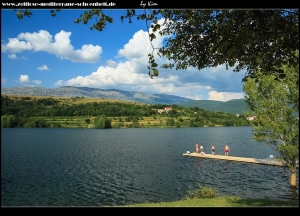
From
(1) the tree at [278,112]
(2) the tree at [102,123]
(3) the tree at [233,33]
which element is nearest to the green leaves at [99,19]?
(3) the tree at [233,33]

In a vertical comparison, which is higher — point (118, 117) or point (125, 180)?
point (118, 117)

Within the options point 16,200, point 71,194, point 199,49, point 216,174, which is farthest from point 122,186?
point 199,49

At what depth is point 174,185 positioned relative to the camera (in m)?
32.1

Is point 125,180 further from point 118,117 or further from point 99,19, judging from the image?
point 118,117

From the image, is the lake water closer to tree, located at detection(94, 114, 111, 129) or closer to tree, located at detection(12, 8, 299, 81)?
tree, located at detection(12, 8, 299, 81)

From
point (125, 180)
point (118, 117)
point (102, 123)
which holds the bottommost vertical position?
point (125, 180)

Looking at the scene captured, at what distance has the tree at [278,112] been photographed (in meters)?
22.5

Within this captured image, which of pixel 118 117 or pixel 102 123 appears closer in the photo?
pixel 102 123

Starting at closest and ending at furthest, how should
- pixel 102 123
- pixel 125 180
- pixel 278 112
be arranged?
pixel 278 112 < pixel 125 180 < pixel 102 123

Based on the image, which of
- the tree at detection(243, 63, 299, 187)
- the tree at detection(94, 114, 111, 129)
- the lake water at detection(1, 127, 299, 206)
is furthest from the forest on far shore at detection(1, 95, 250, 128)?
the tree at detection(243, 63, 299, 187)

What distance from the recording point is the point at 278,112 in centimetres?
2389

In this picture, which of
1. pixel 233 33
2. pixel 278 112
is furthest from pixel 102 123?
pixel 233 33

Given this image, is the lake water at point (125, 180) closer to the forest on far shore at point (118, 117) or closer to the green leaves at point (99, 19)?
the green leaves at point (99, 19)
